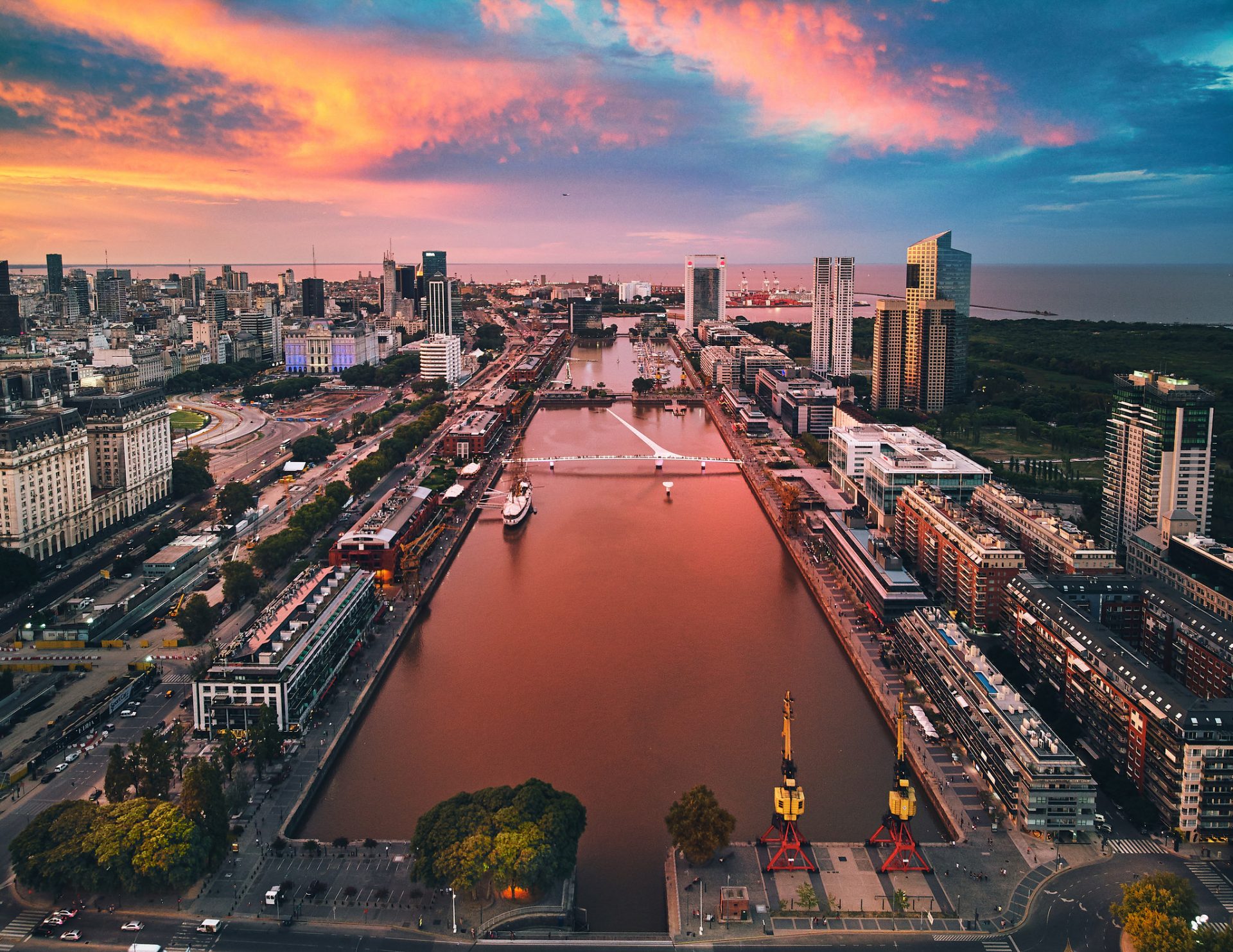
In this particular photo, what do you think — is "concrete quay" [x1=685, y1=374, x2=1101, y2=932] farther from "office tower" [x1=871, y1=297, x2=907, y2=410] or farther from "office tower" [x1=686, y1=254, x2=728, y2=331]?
"office tower" [x1=686, y1=254, x2=728, y2=331]

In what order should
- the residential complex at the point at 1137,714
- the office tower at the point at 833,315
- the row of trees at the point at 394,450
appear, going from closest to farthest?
the residential complex at the point at 1137,714
the row of trees at the point at 394,450
the office tower at the point at 833,315

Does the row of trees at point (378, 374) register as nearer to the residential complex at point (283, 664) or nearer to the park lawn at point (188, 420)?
the park lawn at point (188, 420)

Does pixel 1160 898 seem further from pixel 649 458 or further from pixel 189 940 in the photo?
pixel 649 458

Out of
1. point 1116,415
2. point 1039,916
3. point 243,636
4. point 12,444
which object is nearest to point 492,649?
point 243,636

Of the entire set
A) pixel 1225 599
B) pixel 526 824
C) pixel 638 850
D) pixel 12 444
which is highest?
pixel 12 444

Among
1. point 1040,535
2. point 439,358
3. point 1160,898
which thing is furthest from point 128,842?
point 439,358

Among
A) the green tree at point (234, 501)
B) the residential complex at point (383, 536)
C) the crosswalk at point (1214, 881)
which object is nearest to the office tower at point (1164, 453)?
the crosswalk at point (1214, 881)

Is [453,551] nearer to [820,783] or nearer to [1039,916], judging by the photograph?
[820,783]
